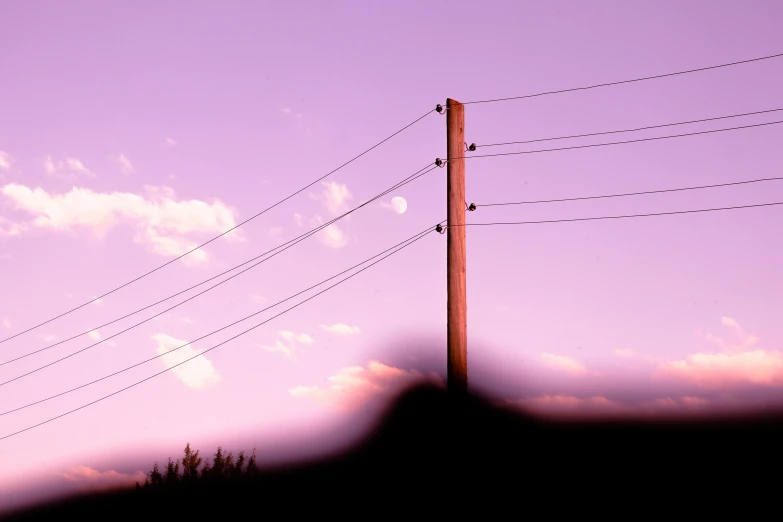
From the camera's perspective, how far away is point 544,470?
16.0 metres

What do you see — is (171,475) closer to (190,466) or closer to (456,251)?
(190,466)

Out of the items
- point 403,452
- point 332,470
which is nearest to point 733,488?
point 403,452

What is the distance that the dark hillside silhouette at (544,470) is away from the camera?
44.4 ft

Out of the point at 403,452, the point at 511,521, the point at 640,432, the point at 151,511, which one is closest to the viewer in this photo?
the point at 511,521

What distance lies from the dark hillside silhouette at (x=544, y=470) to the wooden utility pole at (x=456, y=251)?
55cm

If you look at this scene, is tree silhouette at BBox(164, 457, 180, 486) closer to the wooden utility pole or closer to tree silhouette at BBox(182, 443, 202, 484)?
tree silhouette at BBox(182, 443, 202, 484)

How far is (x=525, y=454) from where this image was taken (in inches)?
655

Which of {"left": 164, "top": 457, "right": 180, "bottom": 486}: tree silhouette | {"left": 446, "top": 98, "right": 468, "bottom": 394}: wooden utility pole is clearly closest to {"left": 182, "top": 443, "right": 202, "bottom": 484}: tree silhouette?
{"left": 164, "top": 457, "right": 180, "bottom": 486}: tree silhouette

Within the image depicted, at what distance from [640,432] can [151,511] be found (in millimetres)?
14431

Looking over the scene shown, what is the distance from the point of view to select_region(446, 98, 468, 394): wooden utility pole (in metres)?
13.2

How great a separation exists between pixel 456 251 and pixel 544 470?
5283 millimetres

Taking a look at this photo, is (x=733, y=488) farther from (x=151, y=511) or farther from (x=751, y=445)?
(x=151, y=511)

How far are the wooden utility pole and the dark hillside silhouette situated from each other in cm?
55

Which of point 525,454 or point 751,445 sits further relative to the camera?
point 525,454
